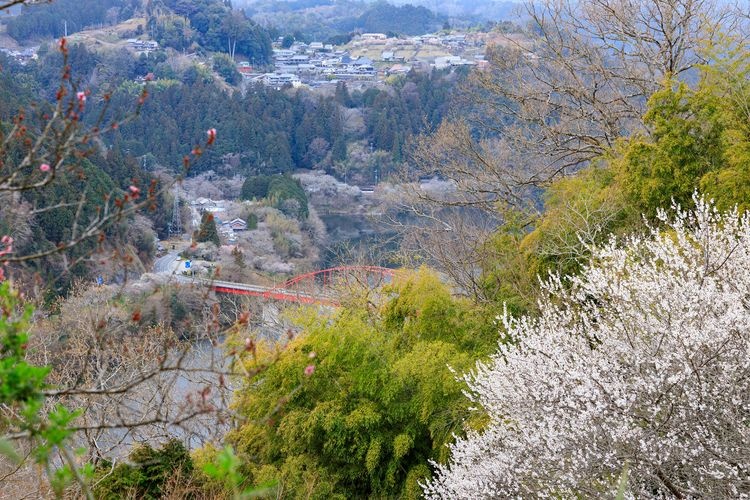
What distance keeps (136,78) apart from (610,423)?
55172 mm

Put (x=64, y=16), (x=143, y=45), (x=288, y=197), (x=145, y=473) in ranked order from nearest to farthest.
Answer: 1. (x=145, y=473)
2. (x=288, y=197)
3. (x=143, y=45)
4. (x=64, y=16)

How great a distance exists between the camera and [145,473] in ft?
23.9

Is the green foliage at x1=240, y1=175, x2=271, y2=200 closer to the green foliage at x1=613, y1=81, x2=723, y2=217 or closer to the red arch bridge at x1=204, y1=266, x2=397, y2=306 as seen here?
the red arch bridge at x1=204, y1=266, x2=397, y2=306

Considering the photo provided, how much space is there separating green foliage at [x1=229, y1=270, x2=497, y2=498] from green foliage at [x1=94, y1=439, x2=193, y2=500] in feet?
1.98

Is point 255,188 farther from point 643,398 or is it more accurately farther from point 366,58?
point 366,58

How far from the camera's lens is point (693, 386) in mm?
4074

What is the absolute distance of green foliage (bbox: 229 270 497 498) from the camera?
713 centimetres

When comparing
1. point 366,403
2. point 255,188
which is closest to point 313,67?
point 255,188

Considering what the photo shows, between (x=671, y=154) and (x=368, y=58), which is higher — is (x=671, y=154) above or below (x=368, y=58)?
above

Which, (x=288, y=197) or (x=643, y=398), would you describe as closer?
(x=643, y=398)

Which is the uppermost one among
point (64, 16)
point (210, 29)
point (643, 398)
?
point (643, 398)

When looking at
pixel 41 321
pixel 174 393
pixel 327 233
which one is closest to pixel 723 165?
pixel 174 393

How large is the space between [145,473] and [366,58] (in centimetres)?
7100

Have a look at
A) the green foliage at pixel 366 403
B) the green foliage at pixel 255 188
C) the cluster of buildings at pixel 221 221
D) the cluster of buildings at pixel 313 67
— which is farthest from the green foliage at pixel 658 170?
the cluster of buildings at pixel 313 67
